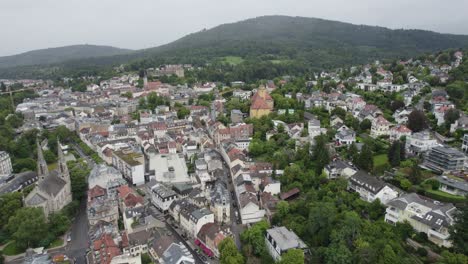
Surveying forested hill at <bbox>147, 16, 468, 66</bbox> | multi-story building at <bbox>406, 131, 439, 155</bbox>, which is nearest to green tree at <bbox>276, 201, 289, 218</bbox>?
multi-story building at <bbox>406, 131, 439, 155</bbox>

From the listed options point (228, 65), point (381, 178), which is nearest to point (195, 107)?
point (381, 178)

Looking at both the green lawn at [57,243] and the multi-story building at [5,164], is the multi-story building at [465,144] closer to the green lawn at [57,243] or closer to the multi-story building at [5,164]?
the green lawn at [57,243]

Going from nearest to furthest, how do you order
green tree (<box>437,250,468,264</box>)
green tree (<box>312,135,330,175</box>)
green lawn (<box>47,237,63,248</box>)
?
green tree (<box>437,250,468,264</box>), green lawn (<box>47,237,63,248</box>), green tree (<box>312,135,330,175</box>)

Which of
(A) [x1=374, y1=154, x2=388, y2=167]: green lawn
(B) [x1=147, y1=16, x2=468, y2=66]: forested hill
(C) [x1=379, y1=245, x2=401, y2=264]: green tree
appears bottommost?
(C) [x1=379, y1=245, x2=401, y2=264]: green tree

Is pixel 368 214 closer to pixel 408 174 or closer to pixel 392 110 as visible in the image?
pixel 408 174

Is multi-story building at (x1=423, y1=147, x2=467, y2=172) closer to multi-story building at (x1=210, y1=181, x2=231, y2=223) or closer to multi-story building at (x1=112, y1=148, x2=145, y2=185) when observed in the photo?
multi-story building at (x1=210, y1=181, x2=231, y2=223)

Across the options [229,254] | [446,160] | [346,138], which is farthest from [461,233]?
[346,138]
